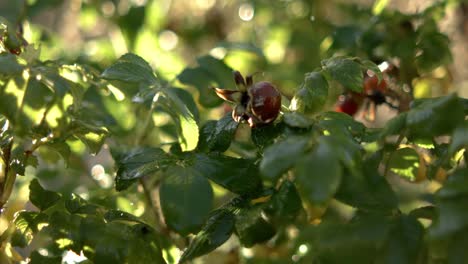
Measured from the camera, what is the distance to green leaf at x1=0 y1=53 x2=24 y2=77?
0.63m

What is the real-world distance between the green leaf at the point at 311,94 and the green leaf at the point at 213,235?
0.15m

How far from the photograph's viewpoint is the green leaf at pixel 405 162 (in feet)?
2.55

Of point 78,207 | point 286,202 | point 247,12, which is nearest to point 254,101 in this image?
point 286,202

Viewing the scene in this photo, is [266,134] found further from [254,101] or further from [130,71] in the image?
[130,71]

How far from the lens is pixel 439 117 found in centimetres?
60

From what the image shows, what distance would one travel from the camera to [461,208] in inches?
20.6

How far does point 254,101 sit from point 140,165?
145 mm

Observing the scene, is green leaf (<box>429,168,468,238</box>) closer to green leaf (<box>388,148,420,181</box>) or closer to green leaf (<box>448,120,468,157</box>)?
green leaf (<box>448,120,468,157</box>)

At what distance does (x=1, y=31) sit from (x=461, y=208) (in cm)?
52

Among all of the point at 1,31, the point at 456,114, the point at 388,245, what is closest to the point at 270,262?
the point at 388,245

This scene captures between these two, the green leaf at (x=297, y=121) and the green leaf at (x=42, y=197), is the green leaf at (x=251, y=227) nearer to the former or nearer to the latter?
the green leaf at (x=297, y=121)

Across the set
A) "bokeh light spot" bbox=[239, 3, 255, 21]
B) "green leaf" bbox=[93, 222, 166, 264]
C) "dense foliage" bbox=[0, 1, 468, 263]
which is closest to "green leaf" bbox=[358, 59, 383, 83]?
"dense foliage" bbox=[0, 1, 468, 263]

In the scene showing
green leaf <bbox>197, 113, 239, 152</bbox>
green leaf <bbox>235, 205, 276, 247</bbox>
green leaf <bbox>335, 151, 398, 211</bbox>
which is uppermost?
green leaf <bbox>335, 151, 398, 211</bbox>

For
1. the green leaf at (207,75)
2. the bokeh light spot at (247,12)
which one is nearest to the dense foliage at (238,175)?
the green leaf at (207,75)
